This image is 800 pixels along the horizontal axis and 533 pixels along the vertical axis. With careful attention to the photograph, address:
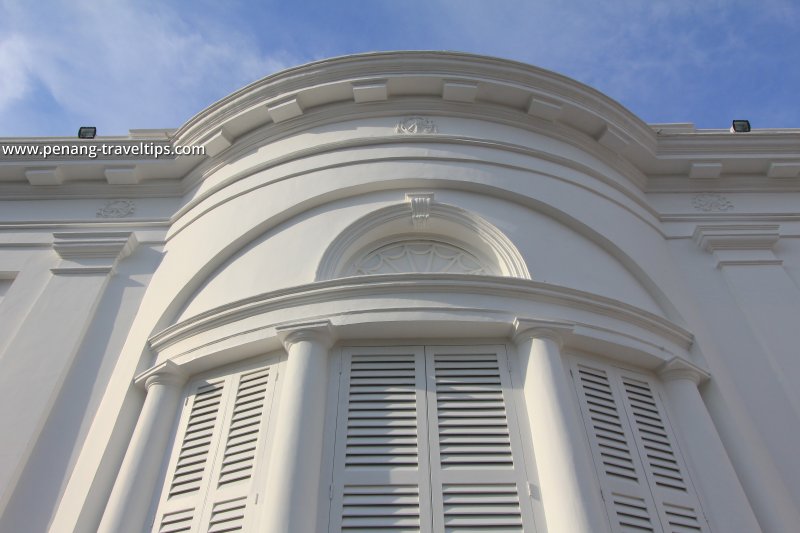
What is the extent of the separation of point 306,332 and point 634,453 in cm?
336

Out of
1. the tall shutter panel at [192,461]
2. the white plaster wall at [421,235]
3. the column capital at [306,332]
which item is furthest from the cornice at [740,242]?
the tall shutter panel at [192,461]

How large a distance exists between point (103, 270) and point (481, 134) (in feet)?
17.6

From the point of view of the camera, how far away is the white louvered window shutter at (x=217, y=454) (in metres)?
5.95

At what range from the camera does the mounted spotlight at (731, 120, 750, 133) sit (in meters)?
10.7

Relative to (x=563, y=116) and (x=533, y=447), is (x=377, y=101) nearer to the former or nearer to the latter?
(x=563, y=116)

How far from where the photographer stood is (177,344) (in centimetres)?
736

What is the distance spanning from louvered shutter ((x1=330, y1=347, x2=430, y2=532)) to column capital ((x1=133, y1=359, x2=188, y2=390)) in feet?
6.02

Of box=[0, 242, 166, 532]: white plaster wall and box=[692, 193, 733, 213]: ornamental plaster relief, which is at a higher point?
box=[692, 193, 733, 213]: ornamental plaster relief

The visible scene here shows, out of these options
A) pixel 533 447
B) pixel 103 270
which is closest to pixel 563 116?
pixel 533 447

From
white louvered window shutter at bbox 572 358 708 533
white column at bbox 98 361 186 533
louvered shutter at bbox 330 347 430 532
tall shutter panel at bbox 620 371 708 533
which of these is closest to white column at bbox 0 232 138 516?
white column at bbox 98 361 186 533

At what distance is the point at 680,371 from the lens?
7.14 metres

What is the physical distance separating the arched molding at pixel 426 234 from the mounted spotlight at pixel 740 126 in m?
5.42

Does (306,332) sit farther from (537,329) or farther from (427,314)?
(537,329)

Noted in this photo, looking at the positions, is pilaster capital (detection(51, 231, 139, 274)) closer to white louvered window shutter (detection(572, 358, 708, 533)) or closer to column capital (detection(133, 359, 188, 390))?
column capital (detection(133, 359, 188, 390))
